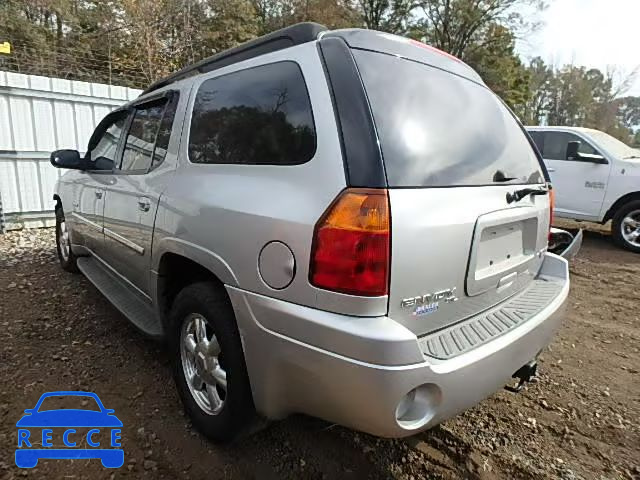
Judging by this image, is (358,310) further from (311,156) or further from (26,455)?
(26,455)

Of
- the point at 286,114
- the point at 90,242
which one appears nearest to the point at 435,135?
the point at 286,114

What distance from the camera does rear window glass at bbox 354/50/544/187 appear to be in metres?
1.58

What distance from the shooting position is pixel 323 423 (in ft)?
6.09

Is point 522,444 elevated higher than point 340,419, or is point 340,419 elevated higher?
point 340,419

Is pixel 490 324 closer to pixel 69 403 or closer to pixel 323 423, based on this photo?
pixel 323 423

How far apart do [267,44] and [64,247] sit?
3.95m

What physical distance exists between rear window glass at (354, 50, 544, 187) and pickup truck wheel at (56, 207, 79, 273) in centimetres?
407

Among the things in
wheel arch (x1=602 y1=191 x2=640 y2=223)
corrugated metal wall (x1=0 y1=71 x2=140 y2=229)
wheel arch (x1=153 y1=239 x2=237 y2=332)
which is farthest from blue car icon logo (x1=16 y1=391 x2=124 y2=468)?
wheel arch (x1=602 y1=191 x2=640 y2=223)

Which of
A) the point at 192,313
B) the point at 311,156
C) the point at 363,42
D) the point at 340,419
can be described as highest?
the point at 363,42

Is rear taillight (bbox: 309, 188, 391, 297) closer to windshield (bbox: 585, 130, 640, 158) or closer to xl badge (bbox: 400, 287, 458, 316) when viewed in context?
xl badge (bbox: 400, 287, 458, 316)

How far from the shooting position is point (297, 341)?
153 cm

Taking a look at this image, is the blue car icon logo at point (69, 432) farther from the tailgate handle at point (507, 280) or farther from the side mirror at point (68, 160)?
the side mirror at point (68, 160)

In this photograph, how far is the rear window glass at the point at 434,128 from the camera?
1575 millimetres

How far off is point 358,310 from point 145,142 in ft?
6.75
